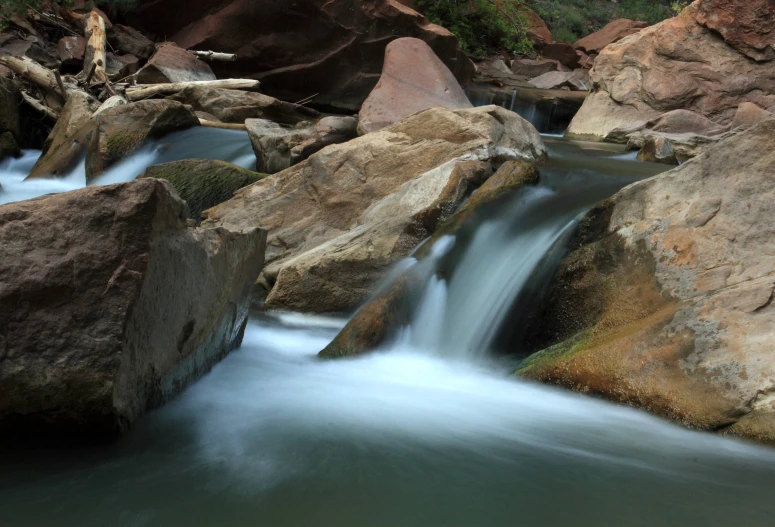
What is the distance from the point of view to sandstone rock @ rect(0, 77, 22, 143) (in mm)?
9922

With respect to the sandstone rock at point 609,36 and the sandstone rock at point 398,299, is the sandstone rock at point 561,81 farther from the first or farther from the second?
the sandstone rock at point 398,299

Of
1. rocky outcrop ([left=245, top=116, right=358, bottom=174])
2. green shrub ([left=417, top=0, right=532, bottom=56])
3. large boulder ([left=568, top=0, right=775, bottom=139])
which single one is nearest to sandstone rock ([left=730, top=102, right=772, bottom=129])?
large boulder ([left=568, top=0, right=775, bottom=139])

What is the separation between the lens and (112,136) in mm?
A: 8672

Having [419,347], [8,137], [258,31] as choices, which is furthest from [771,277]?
[258,31]

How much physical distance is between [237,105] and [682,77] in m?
6.97

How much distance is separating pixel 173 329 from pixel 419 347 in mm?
1713

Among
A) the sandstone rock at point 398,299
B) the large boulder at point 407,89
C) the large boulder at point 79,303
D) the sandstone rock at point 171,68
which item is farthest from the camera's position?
the sandstone rock at point 171,68

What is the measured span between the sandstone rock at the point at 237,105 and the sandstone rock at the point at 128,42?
3.25 m

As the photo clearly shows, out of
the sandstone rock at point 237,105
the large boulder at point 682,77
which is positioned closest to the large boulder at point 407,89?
the sandstone rock at point 237,105

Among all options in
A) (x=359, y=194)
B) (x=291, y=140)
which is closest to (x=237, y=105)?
(x=291, y=140)

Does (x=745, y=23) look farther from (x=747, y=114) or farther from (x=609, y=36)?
(x=609, y=36)

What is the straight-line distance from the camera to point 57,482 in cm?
232

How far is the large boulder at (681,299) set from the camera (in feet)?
10.1

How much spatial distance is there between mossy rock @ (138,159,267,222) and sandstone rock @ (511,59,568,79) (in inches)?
536
